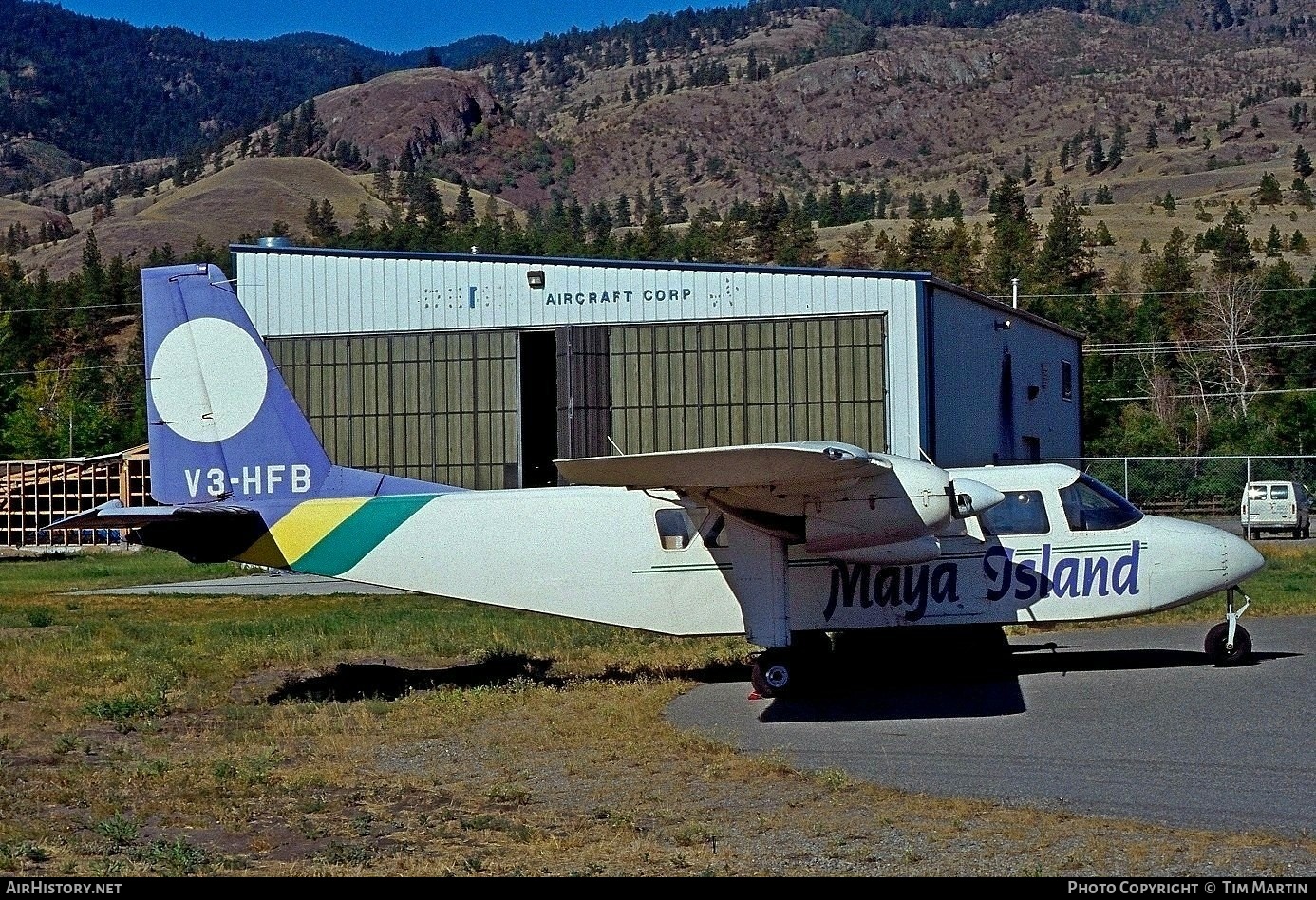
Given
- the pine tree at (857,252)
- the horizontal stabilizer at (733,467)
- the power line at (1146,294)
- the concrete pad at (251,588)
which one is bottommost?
the concrete pad at (251,588)

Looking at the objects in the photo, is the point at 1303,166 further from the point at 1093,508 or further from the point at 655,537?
the point at 655,537

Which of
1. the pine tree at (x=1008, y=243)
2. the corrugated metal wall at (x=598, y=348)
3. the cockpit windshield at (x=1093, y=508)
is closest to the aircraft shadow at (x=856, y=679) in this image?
the cockpit windshield at (x=1093, y=508)

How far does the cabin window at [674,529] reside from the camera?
17.9 meters

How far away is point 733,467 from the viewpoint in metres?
15.7

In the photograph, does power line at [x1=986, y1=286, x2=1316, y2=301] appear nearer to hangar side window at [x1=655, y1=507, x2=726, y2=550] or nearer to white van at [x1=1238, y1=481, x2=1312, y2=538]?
white van at [x1=1238, y1=481, x2=1312, y2=538]

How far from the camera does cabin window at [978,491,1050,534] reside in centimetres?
1770

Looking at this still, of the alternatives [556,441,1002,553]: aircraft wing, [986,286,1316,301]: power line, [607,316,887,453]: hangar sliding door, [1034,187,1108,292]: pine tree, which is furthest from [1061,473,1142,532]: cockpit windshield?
[1034,187,1108,292]: pine tree

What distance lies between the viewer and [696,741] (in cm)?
1459

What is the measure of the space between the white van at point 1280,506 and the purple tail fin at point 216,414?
3148 cm

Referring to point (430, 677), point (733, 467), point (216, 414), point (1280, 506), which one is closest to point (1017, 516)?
point (733, 467)

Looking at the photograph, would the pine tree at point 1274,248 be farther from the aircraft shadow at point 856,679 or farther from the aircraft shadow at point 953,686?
the aircraft shadow at point 953,686

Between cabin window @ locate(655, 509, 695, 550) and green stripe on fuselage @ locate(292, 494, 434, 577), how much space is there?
3.11 meters

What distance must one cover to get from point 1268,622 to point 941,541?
7525mm
